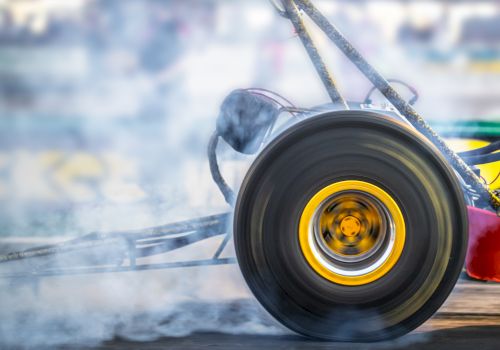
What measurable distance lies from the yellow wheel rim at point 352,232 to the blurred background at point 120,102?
74 centimetres

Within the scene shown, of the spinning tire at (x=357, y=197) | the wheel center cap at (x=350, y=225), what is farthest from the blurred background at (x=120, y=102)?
the wheel center cap at (x=350, y=225)

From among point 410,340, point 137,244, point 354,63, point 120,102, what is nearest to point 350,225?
point 410,340

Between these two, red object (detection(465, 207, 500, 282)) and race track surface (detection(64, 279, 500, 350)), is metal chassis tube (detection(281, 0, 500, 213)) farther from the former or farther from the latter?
race track surface (detection(64, 279, 500, 350))

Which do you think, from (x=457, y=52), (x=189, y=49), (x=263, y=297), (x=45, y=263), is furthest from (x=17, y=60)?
(x=457, y=52)

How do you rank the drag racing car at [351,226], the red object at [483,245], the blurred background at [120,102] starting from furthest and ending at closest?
the blurred background at [120,102]
the red object at [483,245]
the drag racing car at [351,226]

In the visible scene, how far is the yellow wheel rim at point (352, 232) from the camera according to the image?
2.74 meters

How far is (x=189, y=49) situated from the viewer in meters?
5.41

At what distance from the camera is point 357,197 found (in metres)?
2.77

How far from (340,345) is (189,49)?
9.89 feet

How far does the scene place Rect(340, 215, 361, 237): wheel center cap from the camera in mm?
2775

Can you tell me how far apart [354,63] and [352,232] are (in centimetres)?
59

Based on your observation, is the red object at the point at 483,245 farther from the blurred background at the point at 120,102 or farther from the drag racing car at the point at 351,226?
the blurred background at the point at 120,102

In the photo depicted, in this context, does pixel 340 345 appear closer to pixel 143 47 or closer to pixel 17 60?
pixel 143 47

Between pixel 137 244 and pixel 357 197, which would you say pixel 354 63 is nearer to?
pixel 357 197
